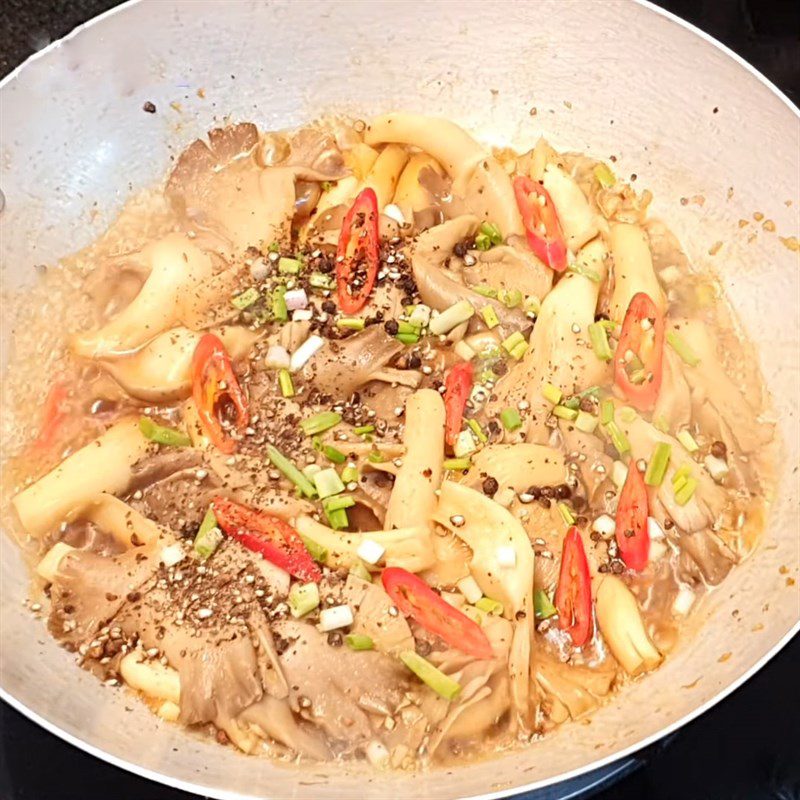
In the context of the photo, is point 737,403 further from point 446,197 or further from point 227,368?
point 227,368

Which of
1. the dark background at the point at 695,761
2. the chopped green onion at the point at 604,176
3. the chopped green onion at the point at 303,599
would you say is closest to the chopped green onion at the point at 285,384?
the chopped green onion at the point at 303,599

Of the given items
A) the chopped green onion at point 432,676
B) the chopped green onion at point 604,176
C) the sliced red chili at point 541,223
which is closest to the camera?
the chopped green onion at point 432,676

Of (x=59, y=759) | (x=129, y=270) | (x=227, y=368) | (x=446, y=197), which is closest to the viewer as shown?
(x=59, y=759)

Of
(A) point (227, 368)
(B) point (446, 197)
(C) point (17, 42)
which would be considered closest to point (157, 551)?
(A) point (227, 368)

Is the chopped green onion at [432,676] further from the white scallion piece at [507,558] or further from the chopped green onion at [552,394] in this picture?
the chopped green onion at [552,394]

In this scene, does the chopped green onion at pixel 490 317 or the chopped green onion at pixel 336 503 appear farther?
the chopped green onion at pixel 490 317

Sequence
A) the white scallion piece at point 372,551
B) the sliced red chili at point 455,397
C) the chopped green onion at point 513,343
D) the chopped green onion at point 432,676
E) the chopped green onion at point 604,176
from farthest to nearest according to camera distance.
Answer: the chopped green onion at point 604,176 → the chopped green onion at point 513,343 → the sliced red chili at point 455,397 → the white scallion piece at point 372,551 → the chopped green onion at point 432,676
